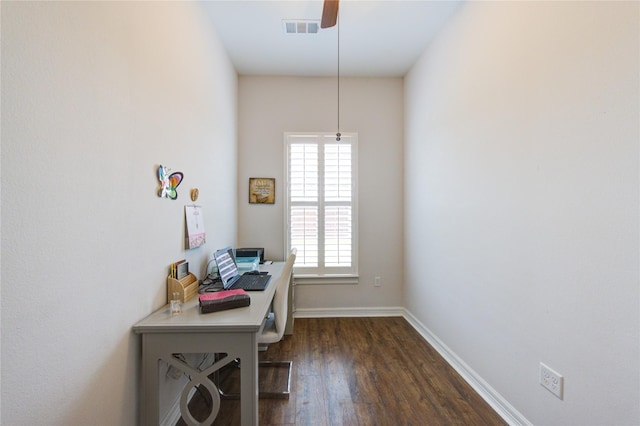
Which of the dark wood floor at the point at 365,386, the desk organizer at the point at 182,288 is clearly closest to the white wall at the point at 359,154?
the dark wood floor at the point at 365,386

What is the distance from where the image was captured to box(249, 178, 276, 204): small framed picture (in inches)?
135

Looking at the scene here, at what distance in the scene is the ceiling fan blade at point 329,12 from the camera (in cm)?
181

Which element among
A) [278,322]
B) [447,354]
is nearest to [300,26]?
[278,322]

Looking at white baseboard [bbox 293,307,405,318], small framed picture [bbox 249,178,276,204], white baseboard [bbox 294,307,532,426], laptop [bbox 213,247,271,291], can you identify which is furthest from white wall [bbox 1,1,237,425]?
white baseboard [bbox 294,307,532,426]

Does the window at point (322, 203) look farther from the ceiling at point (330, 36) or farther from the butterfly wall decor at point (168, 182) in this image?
the butterfly wall decor at point (168, 182)

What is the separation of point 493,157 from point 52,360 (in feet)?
8.12

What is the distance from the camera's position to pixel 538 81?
59.0 inches

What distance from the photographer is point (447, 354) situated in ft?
8.02

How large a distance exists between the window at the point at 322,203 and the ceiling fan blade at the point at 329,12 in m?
1.49

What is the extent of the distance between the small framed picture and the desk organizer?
5.57ft

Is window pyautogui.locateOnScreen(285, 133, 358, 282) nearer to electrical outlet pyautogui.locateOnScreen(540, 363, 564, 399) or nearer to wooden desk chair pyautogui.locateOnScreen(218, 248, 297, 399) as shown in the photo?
wooden desk chair pyautogui.locateOnScreen(218, 248, 297, 399)

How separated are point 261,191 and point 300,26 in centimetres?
182

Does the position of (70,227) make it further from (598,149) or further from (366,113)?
(366,113)

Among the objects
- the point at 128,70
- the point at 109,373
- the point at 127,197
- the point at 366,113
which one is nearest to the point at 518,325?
the point at 109,373
